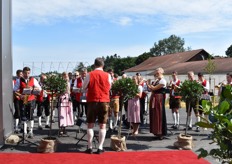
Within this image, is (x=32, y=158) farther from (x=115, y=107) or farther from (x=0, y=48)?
(x=115, y=107)

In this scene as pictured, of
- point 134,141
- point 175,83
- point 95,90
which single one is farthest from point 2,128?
point 175,83

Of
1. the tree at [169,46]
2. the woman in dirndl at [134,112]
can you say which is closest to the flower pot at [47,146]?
the woman in dirndl at [134,112]

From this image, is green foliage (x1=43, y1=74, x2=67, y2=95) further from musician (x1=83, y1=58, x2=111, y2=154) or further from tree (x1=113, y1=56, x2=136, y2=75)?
tree (x1=113, y1=56, x2=136, y2=75)

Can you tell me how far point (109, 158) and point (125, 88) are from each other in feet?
5.99

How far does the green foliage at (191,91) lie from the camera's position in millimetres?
6949

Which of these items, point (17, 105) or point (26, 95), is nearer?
point (26, 95)

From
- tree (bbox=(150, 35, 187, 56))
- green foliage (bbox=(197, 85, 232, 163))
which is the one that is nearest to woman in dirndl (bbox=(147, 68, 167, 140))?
green foliage (bbox=(197, 85, 232, 163))

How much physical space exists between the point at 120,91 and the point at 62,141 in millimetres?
1837

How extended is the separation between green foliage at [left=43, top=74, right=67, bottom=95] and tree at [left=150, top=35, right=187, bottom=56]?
8934 centimetres

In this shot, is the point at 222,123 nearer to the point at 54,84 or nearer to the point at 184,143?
the point at 184,143

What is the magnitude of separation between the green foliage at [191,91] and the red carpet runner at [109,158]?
1.44m

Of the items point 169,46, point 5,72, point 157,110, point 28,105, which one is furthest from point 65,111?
point 169,46

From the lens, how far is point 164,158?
18.3 feet

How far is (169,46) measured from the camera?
317 feet
